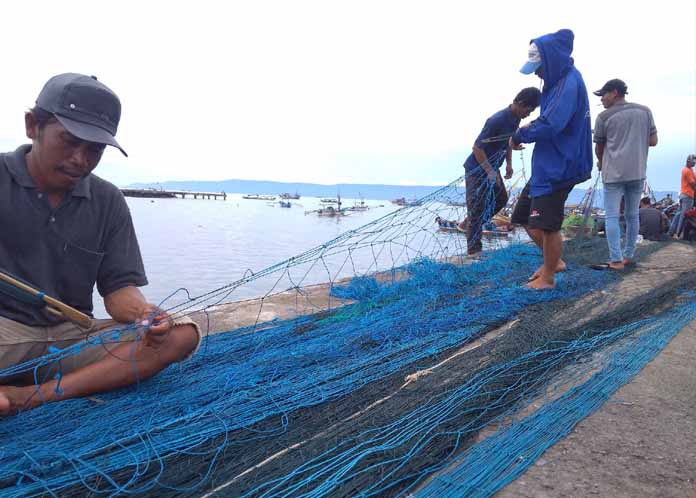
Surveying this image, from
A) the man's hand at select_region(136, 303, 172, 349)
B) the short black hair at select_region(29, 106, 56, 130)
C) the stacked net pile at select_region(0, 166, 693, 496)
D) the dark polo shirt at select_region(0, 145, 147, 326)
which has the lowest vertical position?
the stacked net pile at select_region(0, 166, 693, 496)

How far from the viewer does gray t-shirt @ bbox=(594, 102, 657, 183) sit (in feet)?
15.4

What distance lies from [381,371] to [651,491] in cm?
113

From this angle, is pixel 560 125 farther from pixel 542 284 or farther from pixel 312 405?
pixel 312 405

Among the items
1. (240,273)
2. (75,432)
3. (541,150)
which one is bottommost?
(240,273)

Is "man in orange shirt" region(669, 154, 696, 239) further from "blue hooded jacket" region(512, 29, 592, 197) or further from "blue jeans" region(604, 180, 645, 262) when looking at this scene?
"blue hooded jacket" region(512, 29, 592, 197)

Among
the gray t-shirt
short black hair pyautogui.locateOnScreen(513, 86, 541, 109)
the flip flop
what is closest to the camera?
the gray t-shirt

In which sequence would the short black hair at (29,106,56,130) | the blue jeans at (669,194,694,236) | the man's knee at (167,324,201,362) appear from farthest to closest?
the blue jeans at (669,194,694,236)
the man's knee at (167,324,201,362)
the short black hair at (29,106,56,130)

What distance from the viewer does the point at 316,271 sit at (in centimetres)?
1140

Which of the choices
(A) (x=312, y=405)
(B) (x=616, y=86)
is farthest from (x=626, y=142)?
(A) (x=312, y=405)

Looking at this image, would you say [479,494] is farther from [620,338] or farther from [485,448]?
[620,338]

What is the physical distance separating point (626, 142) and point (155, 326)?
4573 mm

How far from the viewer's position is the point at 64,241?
6.86ft

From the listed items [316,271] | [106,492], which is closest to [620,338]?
[106,492]

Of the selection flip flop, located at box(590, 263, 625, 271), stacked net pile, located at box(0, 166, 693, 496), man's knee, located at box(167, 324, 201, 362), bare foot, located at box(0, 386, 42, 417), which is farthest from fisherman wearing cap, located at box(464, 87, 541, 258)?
bare foot, located at box(0, 386, 42, 417)
